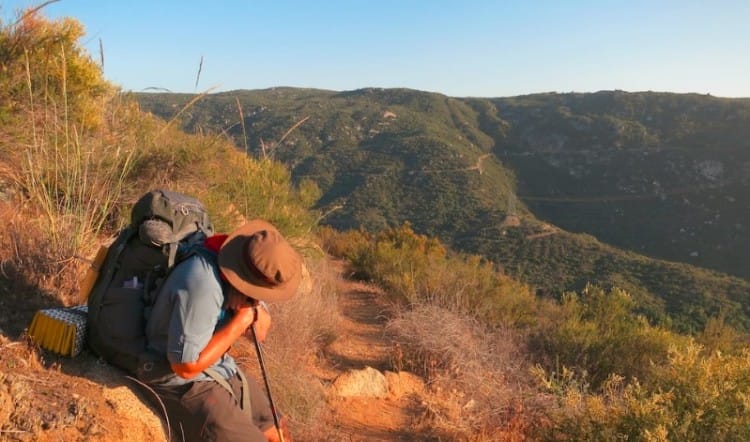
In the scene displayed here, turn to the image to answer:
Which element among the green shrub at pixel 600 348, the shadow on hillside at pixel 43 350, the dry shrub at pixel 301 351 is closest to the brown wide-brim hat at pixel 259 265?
the shadow on hillside at pixel 43 350

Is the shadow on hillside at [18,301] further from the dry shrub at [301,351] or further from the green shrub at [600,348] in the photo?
the green shrub at [600,348]

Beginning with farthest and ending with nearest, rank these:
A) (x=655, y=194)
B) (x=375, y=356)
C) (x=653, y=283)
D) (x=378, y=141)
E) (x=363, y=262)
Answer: (x=378, y=141) < (x=655, y=194) < (x=653, y=283) < (x=363, y=262) < (x=375, y=356)

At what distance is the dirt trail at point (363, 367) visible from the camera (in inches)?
152

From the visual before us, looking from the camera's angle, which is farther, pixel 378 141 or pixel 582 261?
pixel 378 141

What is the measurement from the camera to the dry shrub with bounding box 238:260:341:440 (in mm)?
3504

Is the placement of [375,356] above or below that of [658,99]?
below

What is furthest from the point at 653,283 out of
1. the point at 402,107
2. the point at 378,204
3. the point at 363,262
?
the point at 402,107

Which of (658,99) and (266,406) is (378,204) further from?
(658,99)

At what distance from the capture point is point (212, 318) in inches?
84.9

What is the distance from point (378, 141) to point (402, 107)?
1563cm

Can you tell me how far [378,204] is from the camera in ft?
127

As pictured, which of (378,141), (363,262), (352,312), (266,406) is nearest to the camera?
(266,406)

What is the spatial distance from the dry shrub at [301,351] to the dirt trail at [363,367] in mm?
175

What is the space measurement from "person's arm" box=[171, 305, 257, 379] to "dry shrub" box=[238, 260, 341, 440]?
136 centimetres
